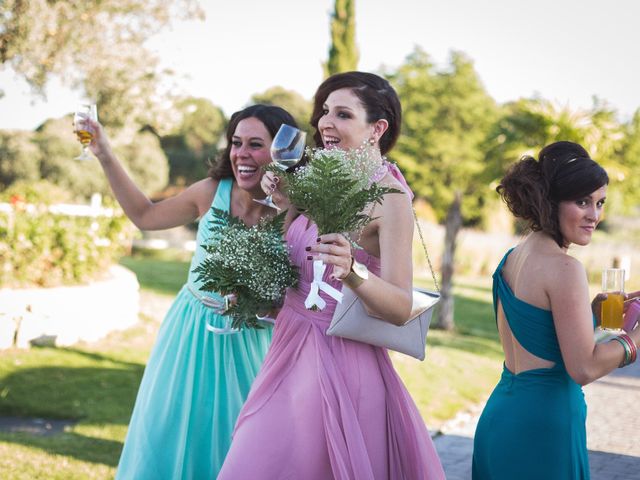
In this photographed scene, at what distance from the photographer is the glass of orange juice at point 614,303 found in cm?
309

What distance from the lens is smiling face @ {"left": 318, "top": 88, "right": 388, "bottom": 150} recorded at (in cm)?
341

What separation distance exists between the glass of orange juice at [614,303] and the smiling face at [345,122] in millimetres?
1143

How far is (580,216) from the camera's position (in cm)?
298

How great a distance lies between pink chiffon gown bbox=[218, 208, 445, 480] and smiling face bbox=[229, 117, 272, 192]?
0.92m

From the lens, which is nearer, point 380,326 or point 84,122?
point 380,326

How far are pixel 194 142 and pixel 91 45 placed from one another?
34681mm

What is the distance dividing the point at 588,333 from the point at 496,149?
37.3 feet

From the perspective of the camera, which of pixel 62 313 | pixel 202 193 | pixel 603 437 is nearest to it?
pixel 202 193

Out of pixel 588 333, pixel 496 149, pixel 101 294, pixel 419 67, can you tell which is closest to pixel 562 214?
pixel 588 333

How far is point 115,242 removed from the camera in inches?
488

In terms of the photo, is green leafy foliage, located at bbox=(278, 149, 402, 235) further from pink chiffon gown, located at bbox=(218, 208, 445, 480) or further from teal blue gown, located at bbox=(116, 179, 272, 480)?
teal blue gown, located at bbox=(116, 179, 272, 480)

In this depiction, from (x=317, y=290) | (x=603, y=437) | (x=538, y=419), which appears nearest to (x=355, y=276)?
(x=317, y=290)

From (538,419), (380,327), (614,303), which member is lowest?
(538,419)

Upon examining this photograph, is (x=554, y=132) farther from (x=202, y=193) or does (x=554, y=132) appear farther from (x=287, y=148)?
(x=287, y=148)
